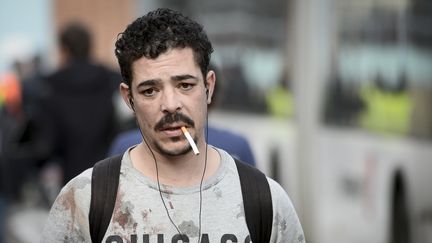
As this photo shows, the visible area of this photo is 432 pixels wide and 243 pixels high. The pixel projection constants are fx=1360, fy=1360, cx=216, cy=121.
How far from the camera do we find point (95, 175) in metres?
3.61

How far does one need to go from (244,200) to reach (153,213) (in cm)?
25

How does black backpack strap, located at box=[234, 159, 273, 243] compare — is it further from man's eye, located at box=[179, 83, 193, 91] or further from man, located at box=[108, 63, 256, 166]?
man, located at box=[108, 63, 256, 166]

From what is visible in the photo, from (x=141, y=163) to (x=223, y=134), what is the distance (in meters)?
1.84

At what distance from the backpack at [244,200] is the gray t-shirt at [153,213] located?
15mm

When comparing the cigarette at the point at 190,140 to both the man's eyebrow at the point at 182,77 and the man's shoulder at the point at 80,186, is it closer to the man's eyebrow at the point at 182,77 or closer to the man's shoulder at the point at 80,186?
the man's eyebrow at the point at 182,77

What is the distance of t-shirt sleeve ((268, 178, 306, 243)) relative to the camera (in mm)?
3654

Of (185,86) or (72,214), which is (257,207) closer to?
(185,86)

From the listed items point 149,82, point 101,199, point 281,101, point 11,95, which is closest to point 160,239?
point 101,199

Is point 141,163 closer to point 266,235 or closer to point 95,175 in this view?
point 95,175

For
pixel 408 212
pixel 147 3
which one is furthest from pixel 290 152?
pixel 147 3

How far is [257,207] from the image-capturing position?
3.62m

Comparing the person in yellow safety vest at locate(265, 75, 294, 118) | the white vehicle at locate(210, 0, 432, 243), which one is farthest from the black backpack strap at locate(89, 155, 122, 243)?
the person in yellow safety vest at locate(265, 75, 294, 118)

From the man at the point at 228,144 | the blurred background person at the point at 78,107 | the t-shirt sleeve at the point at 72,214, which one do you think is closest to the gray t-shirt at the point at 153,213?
the t-shirt sleeve at the point at 72,214

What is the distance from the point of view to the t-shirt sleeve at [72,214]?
3.55 meters
